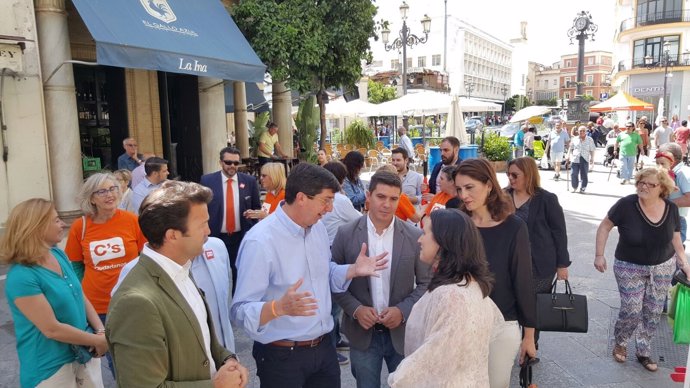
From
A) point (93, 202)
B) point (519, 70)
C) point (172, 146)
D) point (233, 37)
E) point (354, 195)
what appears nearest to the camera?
point (93, 202)

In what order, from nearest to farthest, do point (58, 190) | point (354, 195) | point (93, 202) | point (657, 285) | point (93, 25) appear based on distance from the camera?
point (93, 202)
point (657, 285)
point (354, 195)
point (93, 25)
point (58, 190)

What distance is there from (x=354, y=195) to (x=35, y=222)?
3.80 meters

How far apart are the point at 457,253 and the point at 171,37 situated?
25.1 feet

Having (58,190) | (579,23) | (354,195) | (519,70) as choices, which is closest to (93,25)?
(58,190)

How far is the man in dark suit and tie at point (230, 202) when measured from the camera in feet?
17.8

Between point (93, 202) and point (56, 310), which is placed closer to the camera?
point (56, 310)

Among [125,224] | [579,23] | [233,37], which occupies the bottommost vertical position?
[125,224]

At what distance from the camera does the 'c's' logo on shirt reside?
3600 millimetres

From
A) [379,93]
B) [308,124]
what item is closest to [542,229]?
[308,124]

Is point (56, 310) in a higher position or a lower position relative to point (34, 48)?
lower

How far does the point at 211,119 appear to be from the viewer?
11.6 metres

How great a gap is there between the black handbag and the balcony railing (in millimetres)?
52688

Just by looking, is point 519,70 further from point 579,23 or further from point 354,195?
point 354,195

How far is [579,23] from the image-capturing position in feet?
92.0
